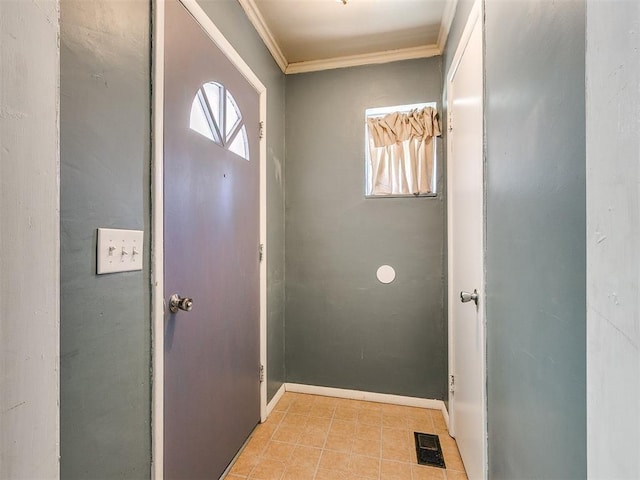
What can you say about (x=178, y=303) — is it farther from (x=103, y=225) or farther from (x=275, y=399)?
(x=275, y=399)

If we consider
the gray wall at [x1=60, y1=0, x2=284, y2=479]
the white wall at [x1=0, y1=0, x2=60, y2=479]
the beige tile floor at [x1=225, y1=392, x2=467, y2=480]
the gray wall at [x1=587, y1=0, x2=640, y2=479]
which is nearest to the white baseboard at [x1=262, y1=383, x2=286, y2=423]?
the beige tile floor at [x1=225, y1=392, x2=467, y2=480]

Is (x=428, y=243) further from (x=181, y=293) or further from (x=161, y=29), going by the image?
(x=161, y=29)

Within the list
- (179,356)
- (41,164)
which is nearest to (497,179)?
(41,164)

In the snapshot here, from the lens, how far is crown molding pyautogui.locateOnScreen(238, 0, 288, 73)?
172cm

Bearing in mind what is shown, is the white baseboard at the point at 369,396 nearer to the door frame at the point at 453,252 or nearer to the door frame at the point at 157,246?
the door frame at the point at 453,252

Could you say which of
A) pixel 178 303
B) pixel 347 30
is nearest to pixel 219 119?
pixel 178 303

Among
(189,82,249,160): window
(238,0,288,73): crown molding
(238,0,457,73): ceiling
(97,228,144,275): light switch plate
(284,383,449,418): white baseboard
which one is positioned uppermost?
(238,0,457,73): ceiling

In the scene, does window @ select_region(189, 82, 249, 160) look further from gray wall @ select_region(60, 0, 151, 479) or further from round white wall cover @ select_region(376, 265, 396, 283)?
round white wall cover @ select_region(376, 265, 396, 283)

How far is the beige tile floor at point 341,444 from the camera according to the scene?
5.05 feet

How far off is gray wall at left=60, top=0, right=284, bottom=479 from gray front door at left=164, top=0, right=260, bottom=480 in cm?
11

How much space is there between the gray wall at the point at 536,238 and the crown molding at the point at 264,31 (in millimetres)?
1257

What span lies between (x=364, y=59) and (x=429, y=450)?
2.59 metres

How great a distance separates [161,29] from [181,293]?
96 centimetres

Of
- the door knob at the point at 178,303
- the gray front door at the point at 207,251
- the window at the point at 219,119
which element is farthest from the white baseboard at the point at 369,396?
the window at the point at 219,119
